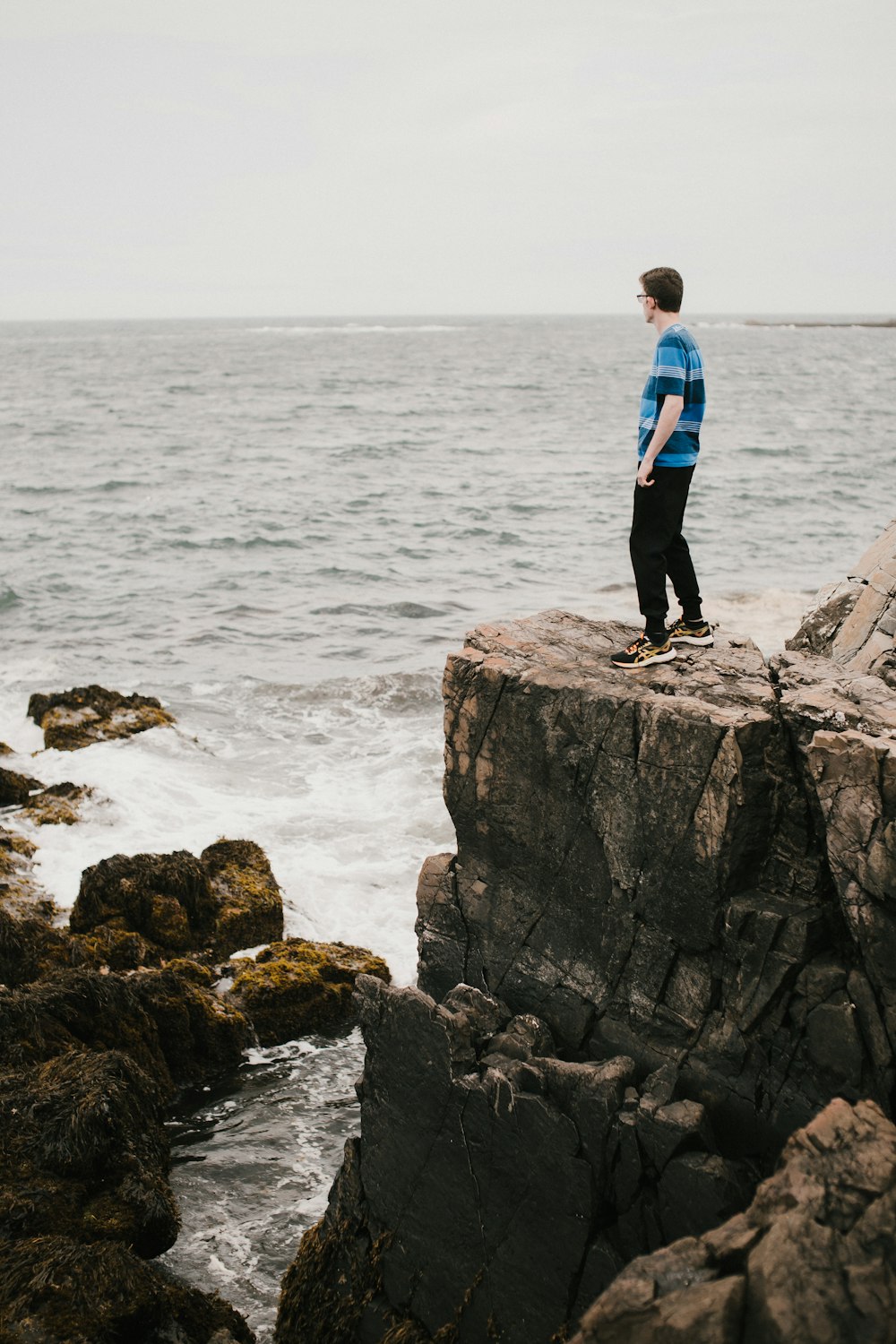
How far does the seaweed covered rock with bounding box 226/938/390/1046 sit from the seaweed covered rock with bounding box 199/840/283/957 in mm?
420

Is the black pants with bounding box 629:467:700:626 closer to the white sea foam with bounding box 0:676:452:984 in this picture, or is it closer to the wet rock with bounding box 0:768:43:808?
the white sea foam with bounding box 0:676:452:984

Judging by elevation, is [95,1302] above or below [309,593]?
below

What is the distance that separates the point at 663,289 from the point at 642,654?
2.47 metres

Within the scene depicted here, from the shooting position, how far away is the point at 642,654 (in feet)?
25.4

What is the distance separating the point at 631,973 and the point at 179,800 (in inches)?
385

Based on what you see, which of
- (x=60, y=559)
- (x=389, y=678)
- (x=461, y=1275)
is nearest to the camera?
(x=461, y=1275)

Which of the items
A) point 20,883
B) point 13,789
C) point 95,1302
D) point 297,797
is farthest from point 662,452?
point 13,789

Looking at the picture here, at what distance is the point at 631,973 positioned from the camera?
714 cm

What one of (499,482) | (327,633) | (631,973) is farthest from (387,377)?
(631,973)

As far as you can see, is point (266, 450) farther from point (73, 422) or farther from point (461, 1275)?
point (461, 1275)

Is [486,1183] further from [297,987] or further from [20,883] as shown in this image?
[20,883]

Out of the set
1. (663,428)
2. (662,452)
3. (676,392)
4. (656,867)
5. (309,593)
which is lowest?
(309,593)

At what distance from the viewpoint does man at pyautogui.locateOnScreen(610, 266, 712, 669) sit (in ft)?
25.0

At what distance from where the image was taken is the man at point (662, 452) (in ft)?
25.0
